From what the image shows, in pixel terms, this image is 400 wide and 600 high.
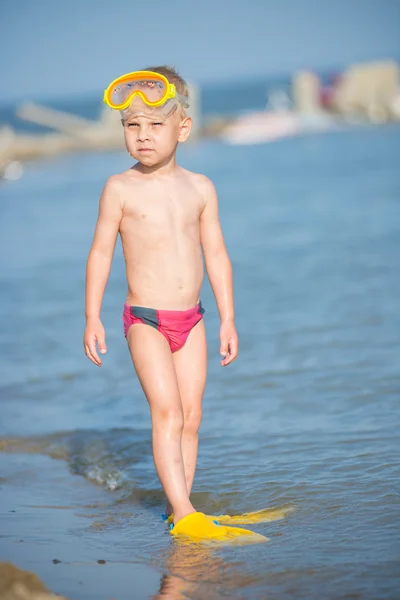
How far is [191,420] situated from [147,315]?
0.47 metres

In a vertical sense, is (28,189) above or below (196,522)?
above

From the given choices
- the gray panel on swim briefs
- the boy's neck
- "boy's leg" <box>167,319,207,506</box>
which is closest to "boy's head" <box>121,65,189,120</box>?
the boy's neck

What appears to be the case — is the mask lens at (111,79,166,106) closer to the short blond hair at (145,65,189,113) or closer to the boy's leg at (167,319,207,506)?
the short blond hair at (145,65,189,113)

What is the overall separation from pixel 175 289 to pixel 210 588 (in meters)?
1.21

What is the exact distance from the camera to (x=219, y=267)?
398 centimetres

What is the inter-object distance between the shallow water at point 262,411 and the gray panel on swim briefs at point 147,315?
81cm

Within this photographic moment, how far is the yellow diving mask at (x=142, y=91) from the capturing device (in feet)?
12.3

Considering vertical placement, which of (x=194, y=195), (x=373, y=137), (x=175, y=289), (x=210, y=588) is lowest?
(x=210, y=588)

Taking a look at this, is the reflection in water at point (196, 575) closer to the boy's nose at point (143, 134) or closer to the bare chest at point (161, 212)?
the bare chest at point (161, 212)

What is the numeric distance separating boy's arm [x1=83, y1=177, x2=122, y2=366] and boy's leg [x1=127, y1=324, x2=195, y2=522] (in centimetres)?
20

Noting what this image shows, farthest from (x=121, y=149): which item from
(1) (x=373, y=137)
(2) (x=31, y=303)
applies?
(2) (x=31, y=303)

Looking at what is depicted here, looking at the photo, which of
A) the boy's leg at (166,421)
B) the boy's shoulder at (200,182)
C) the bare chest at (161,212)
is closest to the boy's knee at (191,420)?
the boy's leg at (166,421)

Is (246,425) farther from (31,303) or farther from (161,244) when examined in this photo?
(31,303)

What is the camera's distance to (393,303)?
791 cm
